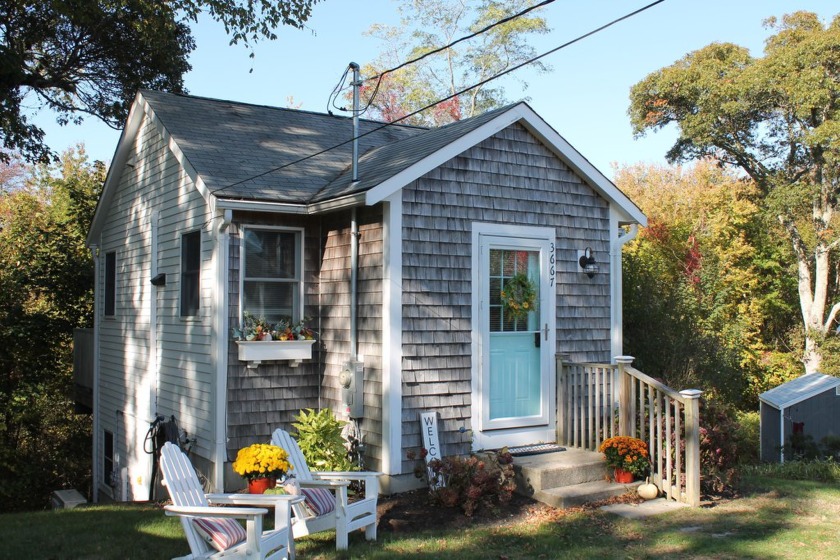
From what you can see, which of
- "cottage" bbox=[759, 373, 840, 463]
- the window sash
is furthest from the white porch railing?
the window sash

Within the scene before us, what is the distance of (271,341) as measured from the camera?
28.0 feet

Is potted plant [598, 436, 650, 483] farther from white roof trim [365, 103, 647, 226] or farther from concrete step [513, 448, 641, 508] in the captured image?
white roof trim [365, 103, 647, 226]

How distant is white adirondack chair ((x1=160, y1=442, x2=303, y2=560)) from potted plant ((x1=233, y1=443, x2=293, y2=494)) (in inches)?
9.8

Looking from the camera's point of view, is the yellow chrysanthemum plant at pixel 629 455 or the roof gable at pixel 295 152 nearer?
the yellow chrysanthemum plant at pixel 629 455

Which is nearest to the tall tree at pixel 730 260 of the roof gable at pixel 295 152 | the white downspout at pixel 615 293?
the white downspout at pixel 615 293

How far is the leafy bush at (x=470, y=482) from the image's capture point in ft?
23.9

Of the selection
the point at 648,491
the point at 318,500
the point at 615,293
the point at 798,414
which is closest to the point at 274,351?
the point at 318,500

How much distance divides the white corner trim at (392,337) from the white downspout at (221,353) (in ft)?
5.83

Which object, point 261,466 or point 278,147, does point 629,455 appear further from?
point 278,147

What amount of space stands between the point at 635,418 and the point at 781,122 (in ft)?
59.6

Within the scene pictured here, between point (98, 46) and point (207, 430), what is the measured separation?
11.4 meters

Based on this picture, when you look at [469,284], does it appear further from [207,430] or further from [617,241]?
[207,430]

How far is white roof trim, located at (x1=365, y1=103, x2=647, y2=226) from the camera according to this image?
25.8 ft

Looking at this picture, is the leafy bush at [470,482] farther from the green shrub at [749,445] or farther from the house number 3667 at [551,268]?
the green shrub at [749,445]
